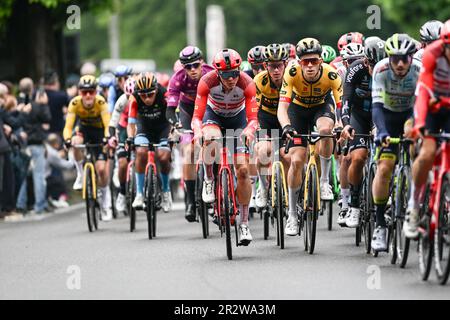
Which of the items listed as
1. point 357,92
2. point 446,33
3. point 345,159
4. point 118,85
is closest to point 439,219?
point 446,33

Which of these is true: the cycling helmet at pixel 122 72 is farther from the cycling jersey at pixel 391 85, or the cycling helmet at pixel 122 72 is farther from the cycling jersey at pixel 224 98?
the cycling jersey at pixel 391 85

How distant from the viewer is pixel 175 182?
2484 cm

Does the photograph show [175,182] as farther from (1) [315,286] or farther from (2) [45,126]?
(1) [315,286]

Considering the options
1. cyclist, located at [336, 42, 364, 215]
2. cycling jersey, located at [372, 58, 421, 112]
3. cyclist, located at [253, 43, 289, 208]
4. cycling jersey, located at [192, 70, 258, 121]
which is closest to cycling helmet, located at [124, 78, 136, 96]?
cyclist, located at [253, 43, 289, 208]

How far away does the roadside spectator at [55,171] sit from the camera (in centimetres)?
2192

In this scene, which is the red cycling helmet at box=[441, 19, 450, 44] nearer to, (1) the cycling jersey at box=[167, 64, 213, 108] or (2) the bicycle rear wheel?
(1) the cycling jersey at box=[167, 64, 213, 108]

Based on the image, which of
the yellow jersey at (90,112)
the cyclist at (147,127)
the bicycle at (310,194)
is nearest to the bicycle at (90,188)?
the yellow jersey at (90,112)

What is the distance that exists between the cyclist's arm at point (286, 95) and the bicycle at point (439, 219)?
2656 millimetres

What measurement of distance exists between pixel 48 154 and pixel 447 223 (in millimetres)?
11980

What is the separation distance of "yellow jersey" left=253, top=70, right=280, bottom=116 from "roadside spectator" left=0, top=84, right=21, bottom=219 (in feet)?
16.4

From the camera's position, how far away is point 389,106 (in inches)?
487

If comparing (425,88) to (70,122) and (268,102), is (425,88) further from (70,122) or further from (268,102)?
(70,122)

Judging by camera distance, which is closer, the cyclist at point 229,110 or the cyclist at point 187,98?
the cyclist at point 229,110

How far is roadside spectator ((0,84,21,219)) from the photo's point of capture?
19.5m
